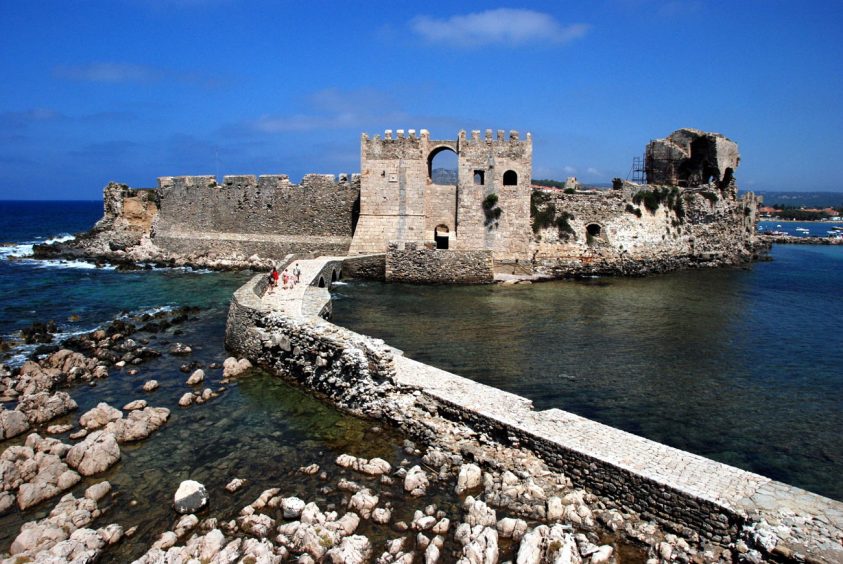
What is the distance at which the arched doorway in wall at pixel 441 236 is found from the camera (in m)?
27.3

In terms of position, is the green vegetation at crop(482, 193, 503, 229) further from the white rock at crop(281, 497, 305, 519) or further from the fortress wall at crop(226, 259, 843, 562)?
the white rock at crop(281, 497, 305, 519)

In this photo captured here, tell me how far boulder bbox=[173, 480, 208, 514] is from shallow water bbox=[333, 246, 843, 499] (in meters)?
6.32

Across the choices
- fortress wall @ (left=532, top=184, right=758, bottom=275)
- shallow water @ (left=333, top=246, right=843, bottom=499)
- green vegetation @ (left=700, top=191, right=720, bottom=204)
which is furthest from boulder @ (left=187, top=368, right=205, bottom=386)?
green vegetation @ (left=700, top=191, right=720, bottom=204)

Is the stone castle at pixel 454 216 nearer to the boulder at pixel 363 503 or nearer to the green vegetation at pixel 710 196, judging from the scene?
the green vegetation at pixel 710 196

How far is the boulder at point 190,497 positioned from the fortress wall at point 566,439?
3.48m

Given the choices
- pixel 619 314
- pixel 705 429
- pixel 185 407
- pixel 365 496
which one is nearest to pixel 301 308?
pixel 185 407

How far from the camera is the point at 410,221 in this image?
87.4 ft

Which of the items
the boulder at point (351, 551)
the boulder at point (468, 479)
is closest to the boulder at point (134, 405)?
the boulder at point (351, 551)

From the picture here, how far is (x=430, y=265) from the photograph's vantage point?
24.7 metres

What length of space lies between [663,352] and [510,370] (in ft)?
15.6

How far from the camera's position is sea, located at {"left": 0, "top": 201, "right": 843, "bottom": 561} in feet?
29.0

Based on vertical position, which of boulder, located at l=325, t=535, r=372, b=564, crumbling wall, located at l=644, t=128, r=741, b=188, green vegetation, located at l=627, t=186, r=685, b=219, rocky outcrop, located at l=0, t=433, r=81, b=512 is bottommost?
boulder, located at l=325, t=535, r=372, b=564

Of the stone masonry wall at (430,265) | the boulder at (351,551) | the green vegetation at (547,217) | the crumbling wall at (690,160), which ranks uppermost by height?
the crumbling wall at (690,160)

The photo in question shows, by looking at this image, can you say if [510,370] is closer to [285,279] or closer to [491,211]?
[285,279]
